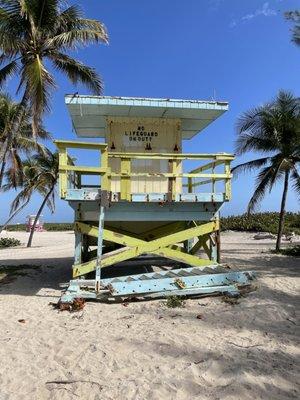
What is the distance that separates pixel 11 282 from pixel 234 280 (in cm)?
595

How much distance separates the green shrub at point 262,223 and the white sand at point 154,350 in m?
25.0

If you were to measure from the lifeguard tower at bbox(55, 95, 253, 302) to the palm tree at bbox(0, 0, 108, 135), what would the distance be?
262 centimetres

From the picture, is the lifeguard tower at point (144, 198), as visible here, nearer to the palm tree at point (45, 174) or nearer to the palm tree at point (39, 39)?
the palm tree at point (39, 39)

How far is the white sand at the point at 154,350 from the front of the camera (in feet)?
17.0

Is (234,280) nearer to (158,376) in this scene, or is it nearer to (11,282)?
(158,376)

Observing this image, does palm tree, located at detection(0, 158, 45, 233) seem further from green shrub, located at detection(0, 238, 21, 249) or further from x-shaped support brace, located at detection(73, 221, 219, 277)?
x-shaped support brace, located at detection(73, 221, 219, 277)

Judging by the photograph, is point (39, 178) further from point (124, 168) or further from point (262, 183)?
point (124, 168)

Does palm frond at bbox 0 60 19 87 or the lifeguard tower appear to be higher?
palm frond at bbox 0 60 19 87

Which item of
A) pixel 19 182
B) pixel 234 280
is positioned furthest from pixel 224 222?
pixel 234 280

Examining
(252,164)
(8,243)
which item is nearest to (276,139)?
(252,164)

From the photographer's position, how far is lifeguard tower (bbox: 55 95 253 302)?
364 inches

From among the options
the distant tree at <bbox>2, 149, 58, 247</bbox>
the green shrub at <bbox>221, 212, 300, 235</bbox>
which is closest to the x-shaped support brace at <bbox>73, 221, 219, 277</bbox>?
the distant tree at <bbox>2, 149, 58, 247</bbox>

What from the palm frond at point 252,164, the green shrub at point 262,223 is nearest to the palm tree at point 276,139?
the palm frond at point 252,164

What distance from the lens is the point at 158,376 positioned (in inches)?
216
